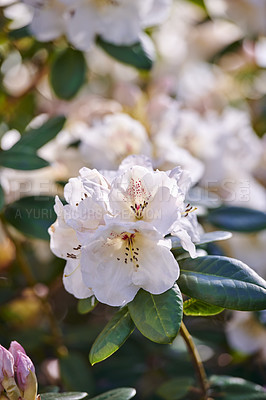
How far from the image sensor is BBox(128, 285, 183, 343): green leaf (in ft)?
2.48

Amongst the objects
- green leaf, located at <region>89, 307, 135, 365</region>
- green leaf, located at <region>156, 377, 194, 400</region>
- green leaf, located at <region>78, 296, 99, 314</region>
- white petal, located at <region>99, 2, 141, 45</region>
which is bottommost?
green leaf, located at <region>156, 377, 194, 400</region>

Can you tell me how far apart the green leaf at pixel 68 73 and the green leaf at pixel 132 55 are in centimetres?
9

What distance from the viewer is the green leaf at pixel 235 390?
1.03 metres

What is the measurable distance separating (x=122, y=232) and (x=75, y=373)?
617mm

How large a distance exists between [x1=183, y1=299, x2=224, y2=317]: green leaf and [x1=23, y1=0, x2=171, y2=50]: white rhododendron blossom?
28.5 inches

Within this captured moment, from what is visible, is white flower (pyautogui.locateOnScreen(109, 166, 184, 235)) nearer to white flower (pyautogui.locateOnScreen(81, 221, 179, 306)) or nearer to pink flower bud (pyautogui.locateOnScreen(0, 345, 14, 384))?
white flower (pyautogui.locateOnScreen(81, 221, 179, 306))

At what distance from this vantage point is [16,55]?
1.69 meters

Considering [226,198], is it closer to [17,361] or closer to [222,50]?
[222,50]

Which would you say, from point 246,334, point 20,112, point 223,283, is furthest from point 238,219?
point 20,112

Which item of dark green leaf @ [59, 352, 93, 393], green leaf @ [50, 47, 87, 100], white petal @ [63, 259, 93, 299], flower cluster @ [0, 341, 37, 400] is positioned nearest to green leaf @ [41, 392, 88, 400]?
flower cluster @ [0, 341, 37, 400]

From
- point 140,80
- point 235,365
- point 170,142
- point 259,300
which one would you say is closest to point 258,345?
point 235,365

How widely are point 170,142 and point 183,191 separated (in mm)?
500

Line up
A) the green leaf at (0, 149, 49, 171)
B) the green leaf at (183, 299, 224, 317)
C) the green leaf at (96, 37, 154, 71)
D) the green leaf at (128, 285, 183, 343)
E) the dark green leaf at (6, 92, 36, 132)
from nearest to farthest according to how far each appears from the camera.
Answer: the green leaf at (128, 285, 183, 343), the green leaf at (183, 299, 224, 317), the green leaf at (0, 149, 49, 171), the green leaf at (96, 37, 154, 71), the dark green leaf at (6, 92, 36, 132)

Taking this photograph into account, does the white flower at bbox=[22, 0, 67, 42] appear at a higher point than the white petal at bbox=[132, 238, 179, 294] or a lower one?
higher
